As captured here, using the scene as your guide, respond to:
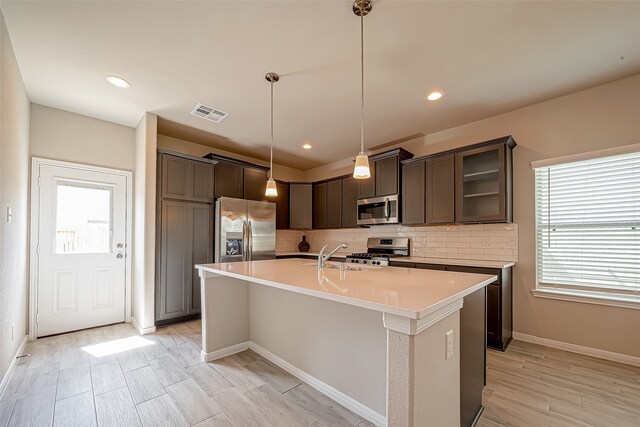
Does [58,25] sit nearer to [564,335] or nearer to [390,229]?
[390,229]

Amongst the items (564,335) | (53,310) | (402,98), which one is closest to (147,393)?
(53,310)

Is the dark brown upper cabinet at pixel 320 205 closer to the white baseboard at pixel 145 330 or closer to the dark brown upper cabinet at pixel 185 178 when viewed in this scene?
the dark brown upper cabinet at pixel 185 178

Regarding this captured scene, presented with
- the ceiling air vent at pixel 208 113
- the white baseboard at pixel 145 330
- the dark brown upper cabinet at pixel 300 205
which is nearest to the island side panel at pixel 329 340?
the white baseboard at pixel 145 330

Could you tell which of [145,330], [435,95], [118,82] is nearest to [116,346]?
[145,330]

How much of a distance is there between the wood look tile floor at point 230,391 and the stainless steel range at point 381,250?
1685 millimetres

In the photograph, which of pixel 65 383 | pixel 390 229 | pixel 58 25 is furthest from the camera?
pixel 390 229

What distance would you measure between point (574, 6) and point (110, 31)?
10.5 ft

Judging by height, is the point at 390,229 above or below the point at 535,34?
below

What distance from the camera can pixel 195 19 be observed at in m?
1.87

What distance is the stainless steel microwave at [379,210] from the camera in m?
4.04

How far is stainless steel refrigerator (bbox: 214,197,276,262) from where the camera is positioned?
159 inches

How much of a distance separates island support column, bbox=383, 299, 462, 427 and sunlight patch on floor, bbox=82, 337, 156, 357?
9.68 ft

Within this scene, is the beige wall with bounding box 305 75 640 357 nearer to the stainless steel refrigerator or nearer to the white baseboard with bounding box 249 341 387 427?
the white baseboard with bounding box 249 341 387 427

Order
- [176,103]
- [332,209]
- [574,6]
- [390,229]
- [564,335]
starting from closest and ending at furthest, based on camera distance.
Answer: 1. [574,6]
2. [564,335]
3. [176,103]
4. [390,229]
5. [332,209]
